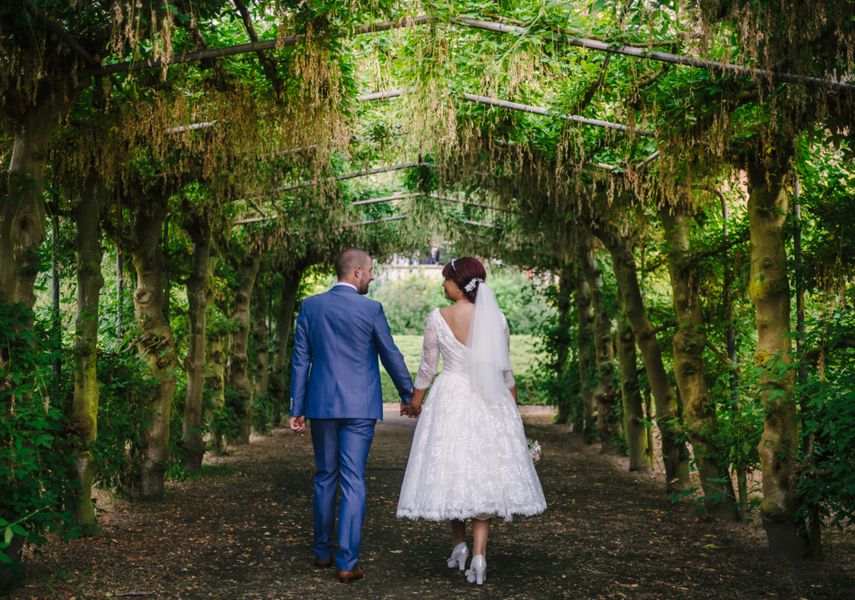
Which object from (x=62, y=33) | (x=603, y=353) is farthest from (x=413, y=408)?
(x=603, y=353)

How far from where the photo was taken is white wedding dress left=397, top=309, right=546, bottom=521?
219 inches

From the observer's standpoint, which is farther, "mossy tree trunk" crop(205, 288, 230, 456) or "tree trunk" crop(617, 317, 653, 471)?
"mossy tree trunk" crop(205, 288, 230, 456)

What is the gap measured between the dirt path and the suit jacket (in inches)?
41.3

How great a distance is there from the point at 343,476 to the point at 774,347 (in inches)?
121

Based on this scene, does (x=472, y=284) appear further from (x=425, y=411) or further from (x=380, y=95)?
(x=380, y=95)

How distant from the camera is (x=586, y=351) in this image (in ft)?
54.1

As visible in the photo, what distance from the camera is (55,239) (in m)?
7.59

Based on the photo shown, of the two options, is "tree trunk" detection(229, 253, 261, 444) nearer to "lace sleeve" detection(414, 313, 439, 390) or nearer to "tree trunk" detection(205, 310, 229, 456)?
"tree trunk" detection(205, 310, 229, 456)

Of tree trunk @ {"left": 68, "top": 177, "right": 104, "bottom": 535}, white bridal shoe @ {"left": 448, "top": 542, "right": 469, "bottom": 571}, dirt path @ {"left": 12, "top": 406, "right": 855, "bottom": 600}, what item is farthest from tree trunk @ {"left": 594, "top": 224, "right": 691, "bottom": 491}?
tree trunk @ {"left": 68, "top": 177, "right": 104, "bottom": 535}

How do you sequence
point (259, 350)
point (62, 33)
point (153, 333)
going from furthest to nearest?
point (259, 350) < point (153, 333) < point (62, 33)

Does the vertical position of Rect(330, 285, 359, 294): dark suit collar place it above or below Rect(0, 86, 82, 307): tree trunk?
below

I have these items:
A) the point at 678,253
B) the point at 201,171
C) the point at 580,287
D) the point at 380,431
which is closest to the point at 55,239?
the point at 201,171

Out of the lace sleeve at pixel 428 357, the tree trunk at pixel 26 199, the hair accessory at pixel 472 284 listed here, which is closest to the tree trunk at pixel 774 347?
the hair accessory at pixel 472 284

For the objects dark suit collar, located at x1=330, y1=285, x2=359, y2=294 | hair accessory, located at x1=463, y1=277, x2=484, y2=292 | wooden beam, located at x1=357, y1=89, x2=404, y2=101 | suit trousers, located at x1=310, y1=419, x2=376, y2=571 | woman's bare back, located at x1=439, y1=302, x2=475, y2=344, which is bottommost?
suit trousers, located at x1=310, y1=419, x2=376, y2=571
